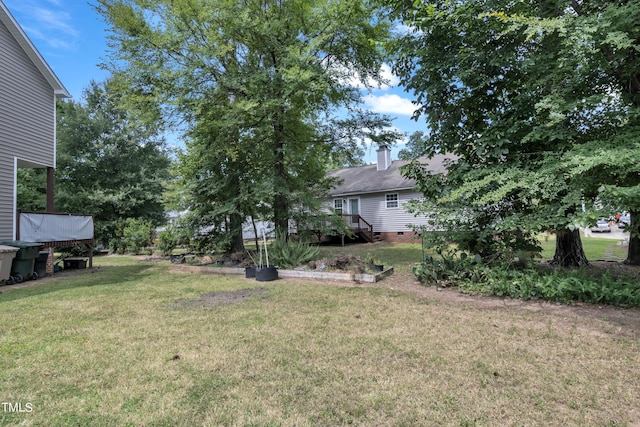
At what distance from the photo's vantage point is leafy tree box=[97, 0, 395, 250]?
9.41 metres

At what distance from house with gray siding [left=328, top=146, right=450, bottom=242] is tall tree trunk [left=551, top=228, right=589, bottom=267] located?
936 centimetres

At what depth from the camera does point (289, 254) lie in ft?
29.3

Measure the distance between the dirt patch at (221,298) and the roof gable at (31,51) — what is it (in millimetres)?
9252

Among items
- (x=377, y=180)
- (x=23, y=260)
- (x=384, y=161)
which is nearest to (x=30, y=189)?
(x=23, y=260)

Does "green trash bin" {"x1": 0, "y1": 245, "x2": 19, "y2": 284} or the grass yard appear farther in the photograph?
"green trash bin" {"x1": 0, "y1": 245, "x2": 19, "y2": 284}

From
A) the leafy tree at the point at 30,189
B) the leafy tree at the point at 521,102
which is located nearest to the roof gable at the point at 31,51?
the leafy tree at the point at 30,189

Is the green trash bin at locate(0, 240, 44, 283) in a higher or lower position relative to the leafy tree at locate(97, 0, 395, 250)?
lower

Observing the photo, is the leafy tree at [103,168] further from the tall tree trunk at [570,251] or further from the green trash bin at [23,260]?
the tall tree trunk at [570,251]

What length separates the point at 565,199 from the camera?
4.84 metres

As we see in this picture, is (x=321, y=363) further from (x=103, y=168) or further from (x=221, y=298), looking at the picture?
(x=103, y=168)

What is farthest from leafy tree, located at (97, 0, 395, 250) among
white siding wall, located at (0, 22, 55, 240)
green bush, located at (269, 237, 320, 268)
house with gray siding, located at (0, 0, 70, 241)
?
white siding wall, located at (0, 22, 55, 240)

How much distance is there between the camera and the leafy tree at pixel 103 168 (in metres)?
17.8

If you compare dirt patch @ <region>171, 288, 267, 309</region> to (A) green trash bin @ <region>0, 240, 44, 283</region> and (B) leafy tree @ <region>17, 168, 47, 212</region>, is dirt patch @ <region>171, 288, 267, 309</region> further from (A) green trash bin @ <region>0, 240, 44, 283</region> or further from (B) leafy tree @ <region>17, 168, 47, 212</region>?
(B) leafy tree @ <region>17, 168, 47, 212</region>

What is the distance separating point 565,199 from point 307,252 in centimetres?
592
